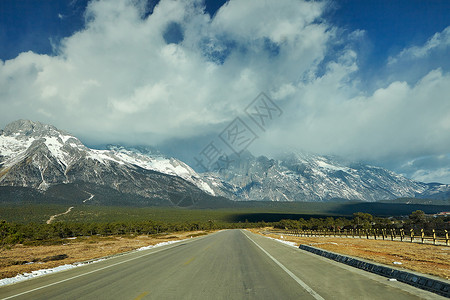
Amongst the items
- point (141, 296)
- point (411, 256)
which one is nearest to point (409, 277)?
point (141, 296)

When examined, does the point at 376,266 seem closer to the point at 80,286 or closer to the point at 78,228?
the point at 80,286

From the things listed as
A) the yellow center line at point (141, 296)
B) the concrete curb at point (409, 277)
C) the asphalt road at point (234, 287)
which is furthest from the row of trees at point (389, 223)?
the yellow center line at point (141, 296)

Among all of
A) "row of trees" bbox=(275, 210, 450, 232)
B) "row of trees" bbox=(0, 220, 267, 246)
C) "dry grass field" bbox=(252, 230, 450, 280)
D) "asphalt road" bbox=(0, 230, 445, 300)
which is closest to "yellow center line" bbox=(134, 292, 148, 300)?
"asphalt road" bbox=(0, 230, 445, 300)

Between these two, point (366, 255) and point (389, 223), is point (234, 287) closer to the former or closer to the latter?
point (366, 255)

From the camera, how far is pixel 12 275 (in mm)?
14203

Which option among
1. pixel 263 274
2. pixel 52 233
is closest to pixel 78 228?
pixel 52 233

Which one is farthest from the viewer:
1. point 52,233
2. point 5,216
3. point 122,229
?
point 5,216

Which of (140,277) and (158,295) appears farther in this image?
(140,277)

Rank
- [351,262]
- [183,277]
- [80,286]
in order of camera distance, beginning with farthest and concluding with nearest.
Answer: [351,262] → [183,277] → [80,286]

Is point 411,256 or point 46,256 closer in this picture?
point 411,256

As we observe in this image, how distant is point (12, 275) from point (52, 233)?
8347cm

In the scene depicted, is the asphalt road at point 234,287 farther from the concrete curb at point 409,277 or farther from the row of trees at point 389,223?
the row of trees at point 389,223

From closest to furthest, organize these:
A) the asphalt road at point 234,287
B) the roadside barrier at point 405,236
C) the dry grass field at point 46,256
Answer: the asphalt road at point 234,287 → the dry grass field at point 46,256 → the roadside barrier at point 405,236

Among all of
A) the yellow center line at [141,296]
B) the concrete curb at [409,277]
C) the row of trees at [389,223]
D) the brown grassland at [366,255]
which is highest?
the yellow center line at [141,296]
